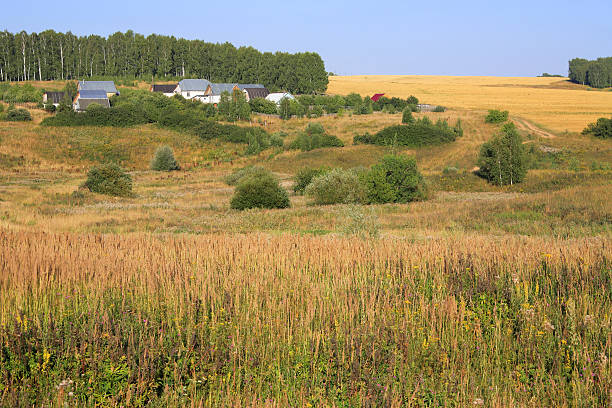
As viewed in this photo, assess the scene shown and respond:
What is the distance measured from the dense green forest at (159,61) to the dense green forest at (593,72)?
69.8 meters

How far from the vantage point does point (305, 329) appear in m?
5.48

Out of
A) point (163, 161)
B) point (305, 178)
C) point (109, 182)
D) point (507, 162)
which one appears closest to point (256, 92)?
point (163, 161)

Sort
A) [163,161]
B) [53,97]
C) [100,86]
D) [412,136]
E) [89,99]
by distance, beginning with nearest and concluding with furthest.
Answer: [163,161] < [412,136] < [89,99] < [53,97] < [100,86]

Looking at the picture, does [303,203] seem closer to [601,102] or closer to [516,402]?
[516,402]

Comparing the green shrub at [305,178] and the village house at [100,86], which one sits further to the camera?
the village house at [100,86]

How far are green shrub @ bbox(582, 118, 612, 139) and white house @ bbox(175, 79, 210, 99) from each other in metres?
78.2

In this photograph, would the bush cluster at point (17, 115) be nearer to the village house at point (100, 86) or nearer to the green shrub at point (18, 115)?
the green shrub at point (18, 115)

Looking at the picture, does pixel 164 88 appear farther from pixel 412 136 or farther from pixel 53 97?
pixel 412 136

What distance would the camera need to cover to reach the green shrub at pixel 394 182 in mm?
35281

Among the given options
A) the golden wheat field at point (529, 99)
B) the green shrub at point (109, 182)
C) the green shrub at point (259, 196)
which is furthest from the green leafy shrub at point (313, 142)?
the green shrub at point (259, 196)

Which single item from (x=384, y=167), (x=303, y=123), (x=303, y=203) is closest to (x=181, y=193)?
(x=303, y=203)

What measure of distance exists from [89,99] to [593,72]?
123 m

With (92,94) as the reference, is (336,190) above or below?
below

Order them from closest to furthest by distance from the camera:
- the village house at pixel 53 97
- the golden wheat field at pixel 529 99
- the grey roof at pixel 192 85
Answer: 1. the golden wheat field at pixel 529 99
2. the village house at pixel 53 97
3. the grey roof at pixel 192 85
